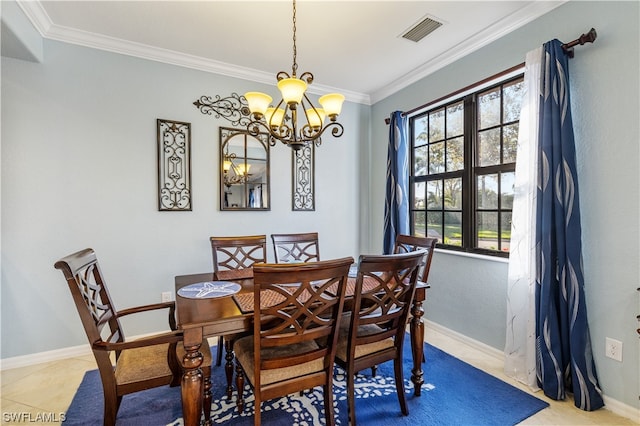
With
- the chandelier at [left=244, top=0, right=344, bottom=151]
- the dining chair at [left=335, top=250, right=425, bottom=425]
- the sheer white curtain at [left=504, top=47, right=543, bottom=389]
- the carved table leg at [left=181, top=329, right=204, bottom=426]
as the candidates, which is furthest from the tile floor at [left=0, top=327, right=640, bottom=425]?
the chandelier at [left=244, top=0, right=344, bottom=151]

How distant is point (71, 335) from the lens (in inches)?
104

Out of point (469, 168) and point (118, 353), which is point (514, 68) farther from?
point (118, 353)

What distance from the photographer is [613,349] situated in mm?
1890

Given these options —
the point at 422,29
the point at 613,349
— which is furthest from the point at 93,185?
the point at 613,349

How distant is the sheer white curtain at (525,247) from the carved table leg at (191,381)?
212 cm

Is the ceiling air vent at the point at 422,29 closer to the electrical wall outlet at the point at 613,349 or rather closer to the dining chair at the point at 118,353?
the electrical wall outlet at the point at 613,349

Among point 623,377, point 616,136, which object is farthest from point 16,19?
point 623,377

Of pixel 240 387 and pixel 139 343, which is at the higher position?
pixel 139 343

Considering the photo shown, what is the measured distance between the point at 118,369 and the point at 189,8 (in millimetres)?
2377

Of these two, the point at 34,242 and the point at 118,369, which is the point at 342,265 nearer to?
the point at 118,369

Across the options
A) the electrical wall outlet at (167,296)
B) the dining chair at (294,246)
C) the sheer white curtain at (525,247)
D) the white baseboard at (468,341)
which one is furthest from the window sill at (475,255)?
the electrical wall outlet at (167,296)

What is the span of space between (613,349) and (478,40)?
96.8 inches

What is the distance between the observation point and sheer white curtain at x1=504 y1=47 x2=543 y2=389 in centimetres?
214

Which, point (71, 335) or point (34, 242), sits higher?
point (34, 242)
